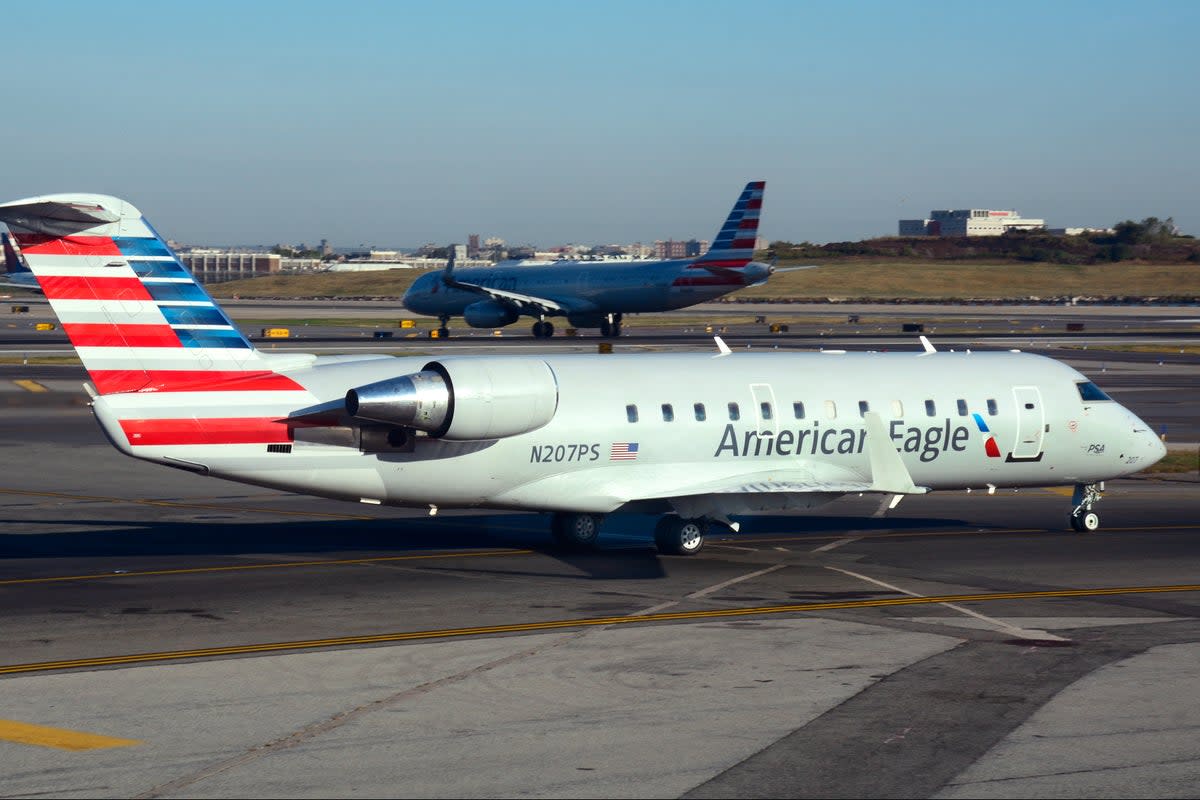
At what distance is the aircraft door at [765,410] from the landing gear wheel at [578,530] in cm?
310

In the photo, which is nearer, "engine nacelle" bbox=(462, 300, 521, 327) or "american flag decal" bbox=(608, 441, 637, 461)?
"american flag decal" bbox=(608, 441, 637, 461)

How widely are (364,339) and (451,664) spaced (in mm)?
69526

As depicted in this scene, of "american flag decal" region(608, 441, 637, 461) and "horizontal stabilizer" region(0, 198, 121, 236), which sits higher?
"horizontal stabilizer" region(0, 198, 121, 236)

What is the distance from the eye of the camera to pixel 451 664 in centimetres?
1697

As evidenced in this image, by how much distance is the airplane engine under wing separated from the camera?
22484 mm

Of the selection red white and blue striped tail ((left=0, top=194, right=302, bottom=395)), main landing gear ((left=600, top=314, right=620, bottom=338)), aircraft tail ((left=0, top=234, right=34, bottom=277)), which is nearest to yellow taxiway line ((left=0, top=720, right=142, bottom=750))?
red white and blue striped tail ((left=0, top=194, right=302, bottom=395))

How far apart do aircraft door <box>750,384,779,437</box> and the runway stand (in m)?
2.10

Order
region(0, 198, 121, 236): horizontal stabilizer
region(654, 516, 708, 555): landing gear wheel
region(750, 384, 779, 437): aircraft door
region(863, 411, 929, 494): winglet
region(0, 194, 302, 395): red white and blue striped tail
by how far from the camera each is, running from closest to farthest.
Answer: region(0, 198, 121, 236): horizontal stabilizer
region(0, 194, 302, 395): red white and blue striped tail
region(863, 411, 929, 494): winglet
region(654, 516, 708, 555): landing gear wheel
region(750, 384, 779, 437): aircraft door

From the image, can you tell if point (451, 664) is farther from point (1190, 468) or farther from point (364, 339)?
point (364, 339)

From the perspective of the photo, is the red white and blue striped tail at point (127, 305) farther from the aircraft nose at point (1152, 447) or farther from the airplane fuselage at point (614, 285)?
the airplane fuselage at point (614, 285)

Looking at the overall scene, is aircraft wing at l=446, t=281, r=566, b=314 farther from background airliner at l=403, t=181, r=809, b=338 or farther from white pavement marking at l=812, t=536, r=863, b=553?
white pavement marking at l=812, t=536, r=863, b=553

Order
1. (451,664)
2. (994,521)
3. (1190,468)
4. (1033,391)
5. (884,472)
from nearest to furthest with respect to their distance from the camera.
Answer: (451,664) → (884,472) → (1033,391) → (994,521) → (1190,468)

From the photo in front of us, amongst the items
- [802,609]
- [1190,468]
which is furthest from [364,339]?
[802,609]

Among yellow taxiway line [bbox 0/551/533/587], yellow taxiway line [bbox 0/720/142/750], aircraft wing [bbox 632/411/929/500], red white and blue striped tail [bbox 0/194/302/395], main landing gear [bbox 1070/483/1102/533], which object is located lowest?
yellow taxiway line [bbox 0/551/533/587]
